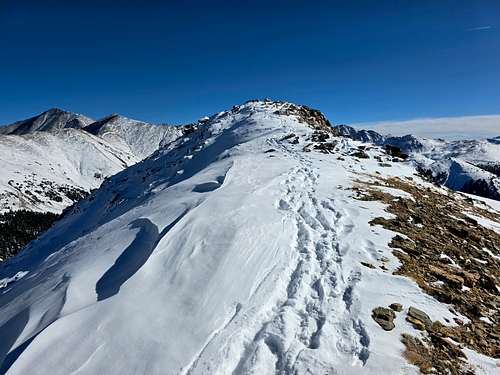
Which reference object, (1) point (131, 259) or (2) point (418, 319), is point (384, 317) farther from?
(1) point (131, 259)

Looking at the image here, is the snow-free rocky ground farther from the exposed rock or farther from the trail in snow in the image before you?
the exposed rock

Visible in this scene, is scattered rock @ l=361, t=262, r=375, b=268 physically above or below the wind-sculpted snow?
below

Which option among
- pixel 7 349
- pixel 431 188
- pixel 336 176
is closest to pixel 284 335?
pixel 7 349

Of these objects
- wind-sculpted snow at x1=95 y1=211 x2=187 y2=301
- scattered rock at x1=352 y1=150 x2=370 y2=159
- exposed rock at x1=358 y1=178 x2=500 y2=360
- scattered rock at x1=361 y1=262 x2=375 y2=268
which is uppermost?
scattered rock at x1=352 y1=150 x2=370 y2=159

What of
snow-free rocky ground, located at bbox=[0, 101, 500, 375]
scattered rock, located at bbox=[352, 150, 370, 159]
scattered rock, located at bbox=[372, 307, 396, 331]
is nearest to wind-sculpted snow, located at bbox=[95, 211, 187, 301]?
snow-free rocky ground, located at bbox=[0, 101, 500, 375]

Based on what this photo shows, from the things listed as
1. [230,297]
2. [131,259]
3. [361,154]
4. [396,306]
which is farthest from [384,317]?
[361,154]

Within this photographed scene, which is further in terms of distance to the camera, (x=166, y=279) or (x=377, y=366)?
(x=166, y=279)

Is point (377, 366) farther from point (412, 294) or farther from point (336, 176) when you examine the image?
point (336, 176)

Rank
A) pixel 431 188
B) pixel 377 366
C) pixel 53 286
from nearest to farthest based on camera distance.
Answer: pixel 377 366 → pixel 53 286 → pixel 431 188
